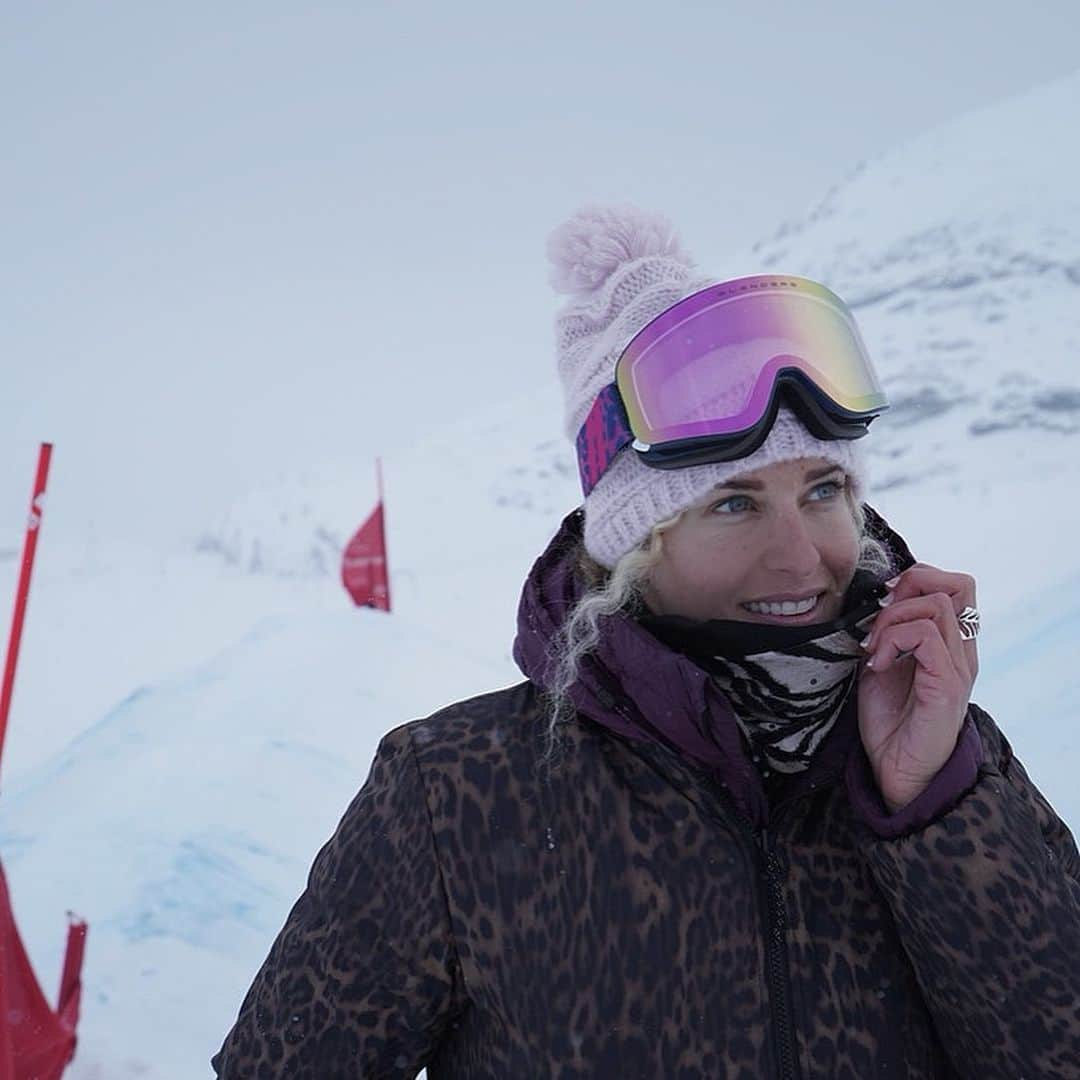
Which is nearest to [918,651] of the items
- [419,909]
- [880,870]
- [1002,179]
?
[880,870]

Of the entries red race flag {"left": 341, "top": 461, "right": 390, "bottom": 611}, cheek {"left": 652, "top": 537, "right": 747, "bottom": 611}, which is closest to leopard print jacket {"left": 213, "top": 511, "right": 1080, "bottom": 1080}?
cheek {"left": 652, "top": 537, "right": 747, "bottom": 611}

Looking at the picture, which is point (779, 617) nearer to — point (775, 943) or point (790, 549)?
point (790, 549)

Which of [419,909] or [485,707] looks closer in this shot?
[419,909]

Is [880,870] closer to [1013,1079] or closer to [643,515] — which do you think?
[1013,1079]

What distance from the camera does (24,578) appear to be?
7.41 feet

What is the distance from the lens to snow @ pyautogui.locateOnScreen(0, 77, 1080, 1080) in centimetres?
345

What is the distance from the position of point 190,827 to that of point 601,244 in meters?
3.34

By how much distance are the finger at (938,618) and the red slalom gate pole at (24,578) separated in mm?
1843

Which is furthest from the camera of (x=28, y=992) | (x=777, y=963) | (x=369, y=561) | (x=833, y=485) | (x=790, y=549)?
(x=369, y=561)

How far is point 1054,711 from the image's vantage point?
3.83m

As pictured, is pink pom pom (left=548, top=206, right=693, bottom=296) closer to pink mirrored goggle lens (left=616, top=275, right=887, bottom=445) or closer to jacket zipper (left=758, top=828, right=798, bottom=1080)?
pink mirrored goggle lens (left=616, top=275, right=887, bottom=445)

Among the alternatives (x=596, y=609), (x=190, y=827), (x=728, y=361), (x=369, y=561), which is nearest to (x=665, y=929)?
(x=596, y=609)

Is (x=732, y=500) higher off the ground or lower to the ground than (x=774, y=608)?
higher

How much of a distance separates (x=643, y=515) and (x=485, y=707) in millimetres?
341
